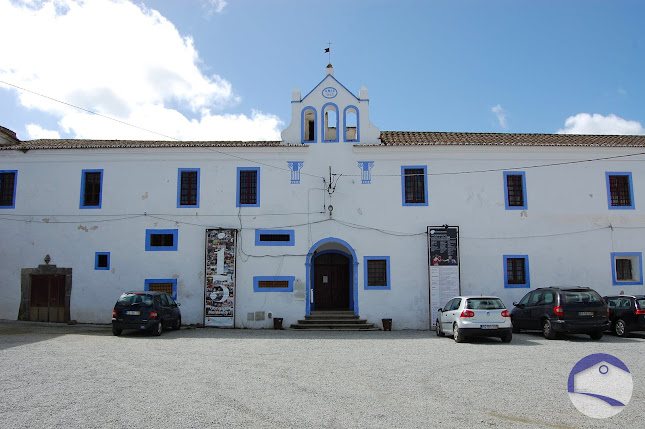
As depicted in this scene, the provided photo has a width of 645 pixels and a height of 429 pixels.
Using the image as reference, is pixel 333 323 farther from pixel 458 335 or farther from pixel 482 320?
pixel 482 320

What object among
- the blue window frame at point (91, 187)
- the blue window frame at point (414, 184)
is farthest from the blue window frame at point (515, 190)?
the blue window frame at point (91, 187)

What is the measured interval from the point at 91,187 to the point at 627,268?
2215 centimetres

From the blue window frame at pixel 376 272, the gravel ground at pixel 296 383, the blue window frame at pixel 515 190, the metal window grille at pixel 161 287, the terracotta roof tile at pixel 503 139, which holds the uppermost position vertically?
the terracotta roof tile at pixel 503 139

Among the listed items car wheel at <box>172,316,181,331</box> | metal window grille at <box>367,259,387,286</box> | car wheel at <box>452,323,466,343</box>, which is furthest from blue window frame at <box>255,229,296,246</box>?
car wheel at <box>452,323,466,343</box>

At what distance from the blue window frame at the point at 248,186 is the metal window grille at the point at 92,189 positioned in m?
5.79

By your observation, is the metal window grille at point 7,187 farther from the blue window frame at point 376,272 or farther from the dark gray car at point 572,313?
the dark gray car at point 572,313

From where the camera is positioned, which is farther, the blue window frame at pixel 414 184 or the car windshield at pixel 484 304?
the blue window frame at pixel 414 184

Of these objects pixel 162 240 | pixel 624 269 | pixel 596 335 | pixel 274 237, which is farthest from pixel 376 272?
pixel 624 269

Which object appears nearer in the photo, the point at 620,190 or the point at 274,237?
the point at 274,237

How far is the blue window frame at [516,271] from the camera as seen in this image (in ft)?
67.5

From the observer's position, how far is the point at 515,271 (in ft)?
68.2

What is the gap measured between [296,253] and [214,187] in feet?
14.0

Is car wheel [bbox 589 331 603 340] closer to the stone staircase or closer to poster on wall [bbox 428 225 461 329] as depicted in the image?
poster on wall [bbox 428 225 461 329]

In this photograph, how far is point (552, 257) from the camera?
20.8m
